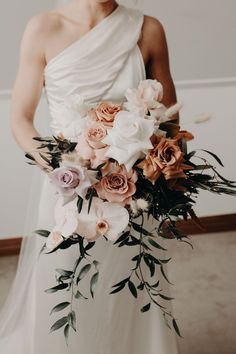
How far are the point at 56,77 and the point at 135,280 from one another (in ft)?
2.15

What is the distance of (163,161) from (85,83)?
45cm

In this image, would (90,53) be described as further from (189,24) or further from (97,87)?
(189,24)

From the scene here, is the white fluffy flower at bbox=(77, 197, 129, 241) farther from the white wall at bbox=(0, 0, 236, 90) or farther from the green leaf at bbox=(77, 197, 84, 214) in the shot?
the white wall at bbox=(0, 0, 236, 90)

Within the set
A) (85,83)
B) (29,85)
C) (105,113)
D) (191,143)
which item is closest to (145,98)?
(105,113)

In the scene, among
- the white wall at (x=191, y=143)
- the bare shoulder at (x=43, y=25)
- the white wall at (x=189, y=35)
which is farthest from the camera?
the white wall at (x=191, y=143)

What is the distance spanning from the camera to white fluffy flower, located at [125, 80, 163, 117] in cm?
109

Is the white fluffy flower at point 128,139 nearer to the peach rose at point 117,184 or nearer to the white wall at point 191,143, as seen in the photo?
the peach rose at point 117,184

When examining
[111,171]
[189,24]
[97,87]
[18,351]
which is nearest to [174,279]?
[18,351]

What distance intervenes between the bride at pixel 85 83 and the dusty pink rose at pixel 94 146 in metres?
0.27

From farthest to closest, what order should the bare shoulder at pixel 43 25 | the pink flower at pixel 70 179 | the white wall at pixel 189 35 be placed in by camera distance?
the white wall at pixel 189 35 → the bare shoulder at pixel 43 25 → the pink flower at pixel 70 179

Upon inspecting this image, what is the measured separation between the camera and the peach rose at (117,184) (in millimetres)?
1039

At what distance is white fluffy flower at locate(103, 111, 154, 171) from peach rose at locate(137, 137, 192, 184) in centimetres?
2

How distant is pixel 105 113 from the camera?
108 cm

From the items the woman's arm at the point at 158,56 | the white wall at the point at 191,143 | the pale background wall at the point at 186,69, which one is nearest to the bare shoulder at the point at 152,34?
the woman's arm at the point at 158,56
